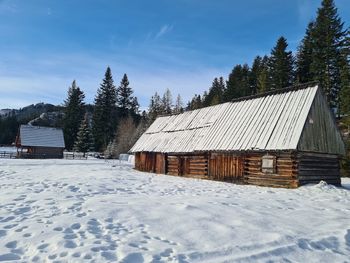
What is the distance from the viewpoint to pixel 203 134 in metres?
24.6

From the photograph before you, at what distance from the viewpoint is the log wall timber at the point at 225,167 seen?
20375 mm

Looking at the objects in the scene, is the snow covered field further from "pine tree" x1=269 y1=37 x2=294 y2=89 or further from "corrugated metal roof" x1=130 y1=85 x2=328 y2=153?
"pine tree" x1=269 y1=37 x2=294 y2=89

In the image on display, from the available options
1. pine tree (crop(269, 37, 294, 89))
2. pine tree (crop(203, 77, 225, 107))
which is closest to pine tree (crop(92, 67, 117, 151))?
pine tree (crop(203, 77, 225, 107))

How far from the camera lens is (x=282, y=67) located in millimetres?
44406

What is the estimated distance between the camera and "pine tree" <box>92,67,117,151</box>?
67812 millimetres

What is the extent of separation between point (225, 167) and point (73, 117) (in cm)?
5791

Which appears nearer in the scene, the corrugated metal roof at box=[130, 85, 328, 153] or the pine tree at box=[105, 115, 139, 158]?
the corrugated metal roof at box=[130, 85, 328, 153]

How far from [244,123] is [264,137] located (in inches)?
124

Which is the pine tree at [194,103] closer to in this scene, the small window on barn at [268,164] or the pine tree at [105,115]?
the pine tree at [105,115]

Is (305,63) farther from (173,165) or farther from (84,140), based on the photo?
(84,140)

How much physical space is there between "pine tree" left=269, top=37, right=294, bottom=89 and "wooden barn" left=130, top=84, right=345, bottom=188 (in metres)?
21.4

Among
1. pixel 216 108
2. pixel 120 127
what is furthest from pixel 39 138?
pixel 216 108

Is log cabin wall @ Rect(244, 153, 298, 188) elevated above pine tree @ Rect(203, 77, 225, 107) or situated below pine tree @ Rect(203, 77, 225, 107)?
below

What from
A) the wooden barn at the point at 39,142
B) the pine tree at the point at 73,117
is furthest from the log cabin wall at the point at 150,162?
the pine tree at the point at 73,117
